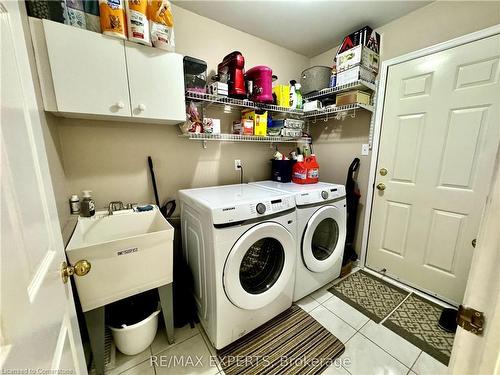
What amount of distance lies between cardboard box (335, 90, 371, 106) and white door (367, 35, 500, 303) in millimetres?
192

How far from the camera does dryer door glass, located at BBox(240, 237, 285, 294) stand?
147 cm

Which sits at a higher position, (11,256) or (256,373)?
(11,256)

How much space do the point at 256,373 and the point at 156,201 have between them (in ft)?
4.57

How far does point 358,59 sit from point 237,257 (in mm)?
1958

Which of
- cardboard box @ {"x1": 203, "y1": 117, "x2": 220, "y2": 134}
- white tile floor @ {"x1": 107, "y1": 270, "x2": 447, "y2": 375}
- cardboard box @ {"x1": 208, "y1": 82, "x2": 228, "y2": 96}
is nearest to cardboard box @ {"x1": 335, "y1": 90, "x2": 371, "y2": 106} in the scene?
cardboard box @ {"x1": 208, "y1": 82, "x2": 228, "y2": 96}

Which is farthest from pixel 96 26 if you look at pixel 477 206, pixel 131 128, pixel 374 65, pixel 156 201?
pixel 477 206

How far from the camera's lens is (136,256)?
1144mm

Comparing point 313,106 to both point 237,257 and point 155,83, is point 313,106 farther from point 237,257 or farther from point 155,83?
point 237,257

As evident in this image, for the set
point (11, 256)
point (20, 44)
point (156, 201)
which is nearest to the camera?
point (11, 256)

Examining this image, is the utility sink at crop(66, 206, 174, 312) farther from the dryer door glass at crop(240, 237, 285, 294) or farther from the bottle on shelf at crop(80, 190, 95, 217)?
the dryer door glass at crop(240, 237, 285, 294)

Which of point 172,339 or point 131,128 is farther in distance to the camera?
point 131,128

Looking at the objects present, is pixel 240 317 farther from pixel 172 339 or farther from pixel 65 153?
pixel 65 153

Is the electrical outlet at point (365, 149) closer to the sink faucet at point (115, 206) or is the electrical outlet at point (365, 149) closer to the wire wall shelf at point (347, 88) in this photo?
the wire wall shelf at point (347, 88)

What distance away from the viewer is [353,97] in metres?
1.90
